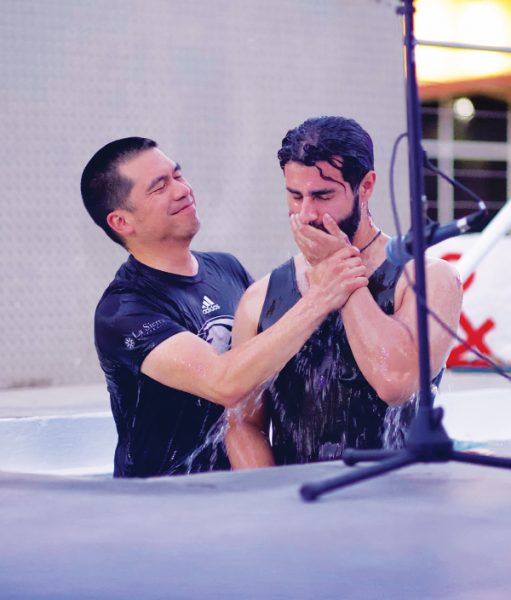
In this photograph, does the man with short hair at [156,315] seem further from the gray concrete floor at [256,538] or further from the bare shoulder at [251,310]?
the gray concrete floor at [256,538]

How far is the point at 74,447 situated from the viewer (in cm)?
443

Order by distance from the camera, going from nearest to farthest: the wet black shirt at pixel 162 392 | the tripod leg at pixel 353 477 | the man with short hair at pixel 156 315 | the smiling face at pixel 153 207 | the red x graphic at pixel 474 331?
the tripod leg at pixel 353 477
the man with short hair at pixel 156 315
the wet black shirt at pixel 162 392
the smiling face at pixel 153 207
the red x graphic at pixel 474 331

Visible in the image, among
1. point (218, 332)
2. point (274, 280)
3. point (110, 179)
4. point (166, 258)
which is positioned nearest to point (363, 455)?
point (274, 280)

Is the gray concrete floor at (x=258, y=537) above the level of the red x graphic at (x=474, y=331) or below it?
above

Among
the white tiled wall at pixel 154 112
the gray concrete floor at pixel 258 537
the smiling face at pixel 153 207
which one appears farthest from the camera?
the white tiled wall at pixel 154 112

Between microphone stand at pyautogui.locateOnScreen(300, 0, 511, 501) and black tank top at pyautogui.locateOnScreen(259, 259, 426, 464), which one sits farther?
black tank top at pyautogui.locateOnScreen(259, 259, 426, 464)

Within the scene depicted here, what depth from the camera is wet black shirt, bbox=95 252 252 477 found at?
3146 mm

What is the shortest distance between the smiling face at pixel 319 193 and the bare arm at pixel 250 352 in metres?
0.12

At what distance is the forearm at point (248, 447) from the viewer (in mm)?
2748

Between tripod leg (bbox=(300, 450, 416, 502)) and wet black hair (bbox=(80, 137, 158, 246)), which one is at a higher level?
wet black hair (bbox=(80, 137, 158, 246))

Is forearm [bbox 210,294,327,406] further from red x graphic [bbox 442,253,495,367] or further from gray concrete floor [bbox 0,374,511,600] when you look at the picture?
red x graphic [bbox 442,253,495,367]

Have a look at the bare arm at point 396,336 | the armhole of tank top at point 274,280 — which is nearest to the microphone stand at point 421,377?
the bare arm at point 396,336

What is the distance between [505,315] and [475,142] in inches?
160

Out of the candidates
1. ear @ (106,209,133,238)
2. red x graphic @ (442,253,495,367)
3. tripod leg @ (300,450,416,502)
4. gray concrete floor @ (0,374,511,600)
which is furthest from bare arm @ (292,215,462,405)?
red x graphic @ (442,253,495,367)
